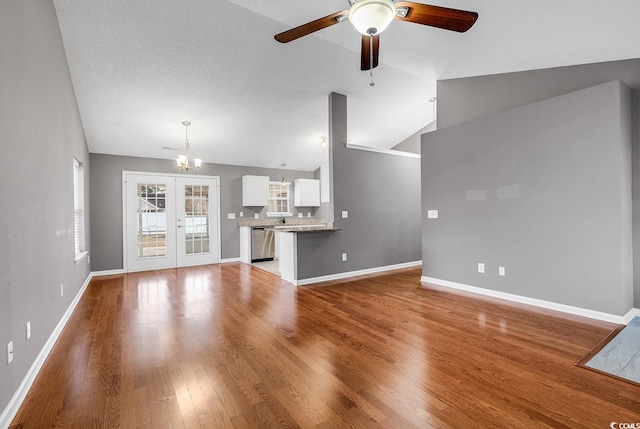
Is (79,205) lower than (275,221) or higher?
higher

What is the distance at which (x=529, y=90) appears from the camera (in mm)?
3748

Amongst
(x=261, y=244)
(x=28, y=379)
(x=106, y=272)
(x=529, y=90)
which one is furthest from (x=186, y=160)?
(x=529, y=90)

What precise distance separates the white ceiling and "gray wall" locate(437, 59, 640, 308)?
15 centimetres

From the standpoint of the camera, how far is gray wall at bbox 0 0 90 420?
68.5 inches

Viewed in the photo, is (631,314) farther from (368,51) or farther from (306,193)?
(306,193)

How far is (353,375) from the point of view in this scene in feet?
6.64

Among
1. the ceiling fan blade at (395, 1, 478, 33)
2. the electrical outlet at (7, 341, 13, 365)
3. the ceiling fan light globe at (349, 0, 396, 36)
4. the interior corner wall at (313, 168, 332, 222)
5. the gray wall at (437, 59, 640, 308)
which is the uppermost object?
the gray wall at (437, 59, 640, 308)

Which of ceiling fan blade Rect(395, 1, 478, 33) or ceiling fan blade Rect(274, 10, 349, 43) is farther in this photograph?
ceiling fan blade Rect(274, 10, 349, 43)

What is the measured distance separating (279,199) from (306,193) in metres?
0.74

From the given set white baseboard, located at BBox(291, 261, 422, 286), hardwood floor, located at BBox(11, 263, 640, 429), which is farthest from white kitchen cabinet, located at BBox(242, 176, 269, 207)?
hardwood floor, located at BBox(11, 263, 640, 429)

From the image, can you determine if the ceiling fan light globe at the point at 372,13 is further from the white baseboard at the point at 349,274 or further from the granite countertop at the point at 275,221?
the granite countertop at the point at 275,221

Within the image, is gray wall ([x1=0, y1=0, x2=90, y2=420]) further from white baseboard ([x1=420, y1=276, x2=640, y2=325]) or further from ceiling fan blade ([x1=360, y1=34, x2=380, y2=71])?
white baseboard ([x1=420, y1=276, x2=640, y2=325])

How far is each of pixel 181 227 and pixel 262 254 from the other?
1.88 metres

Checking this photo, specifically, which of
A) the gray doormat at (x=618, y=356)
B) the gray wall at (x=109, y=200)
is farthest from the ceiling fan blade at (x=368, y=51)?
the gray wall at (x=109, y=200)
